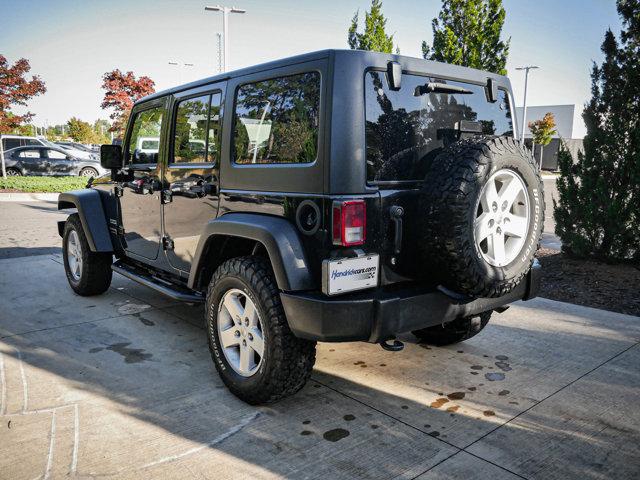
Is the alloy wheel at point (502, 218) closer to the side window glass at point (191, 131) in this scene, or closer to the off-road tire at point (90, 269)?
the side window glass at point (191, 131)

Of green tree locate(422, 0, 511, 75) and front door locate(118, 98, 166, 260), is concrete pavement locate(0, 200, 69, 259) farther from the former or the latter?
green tree locate(422, 0, 511, 75)

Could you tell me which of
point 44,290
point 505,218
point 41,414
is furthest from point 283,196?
point 44,290

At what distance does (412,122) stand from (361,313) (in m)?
1.14

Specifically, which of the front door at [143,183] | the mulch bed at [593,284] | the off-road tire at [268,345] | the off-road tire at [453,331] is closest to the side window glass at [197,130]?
the front door at [143,183]

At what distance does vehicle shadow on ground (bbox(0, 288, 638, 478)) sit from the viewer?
8.17ft

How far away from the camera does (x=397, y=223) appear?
2664 millimetres

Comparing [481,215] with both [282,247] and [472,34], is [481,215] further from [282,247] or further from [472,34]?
[472,34]

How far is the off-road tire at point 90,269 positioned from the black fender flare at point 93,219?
0.67 feet

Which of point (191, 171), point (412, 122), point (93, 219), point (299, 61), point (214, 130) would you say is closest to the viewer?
point (299, 61)

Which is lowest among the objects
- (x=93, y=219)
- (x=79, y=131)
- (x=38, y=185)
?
(x=93, y=219)

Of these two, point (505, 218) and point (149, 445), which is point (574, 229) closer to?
point (505, 218)

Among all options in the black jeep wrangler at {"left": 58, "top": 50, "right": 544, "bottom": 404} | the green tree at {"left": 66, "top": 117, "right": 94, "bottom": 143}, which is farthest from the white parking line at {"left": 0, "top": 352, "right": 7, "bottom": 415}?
the green tree at {"left": 66, "top": 117, "right": 94, "bottom": 143}

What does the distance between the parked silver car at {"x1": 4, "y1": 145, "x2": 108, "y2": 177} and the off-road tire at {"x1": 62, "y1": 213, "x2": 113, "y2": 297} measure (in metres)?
16.2

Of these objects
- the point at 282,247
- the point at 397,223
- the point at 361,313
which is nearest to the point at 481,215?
the point at 397,223
